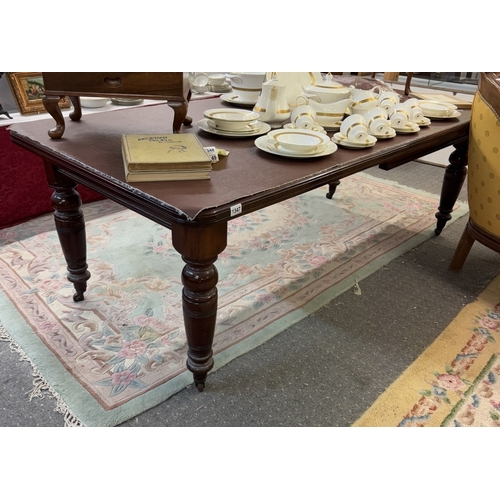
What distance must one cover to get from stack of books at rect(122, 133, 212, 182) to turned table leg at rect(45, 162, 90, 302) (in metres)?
0.42

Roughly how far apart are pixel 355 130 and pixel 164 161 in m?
0.72

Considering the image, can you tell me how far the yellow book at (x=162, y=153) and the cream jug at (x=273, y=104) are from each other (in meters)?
0.49

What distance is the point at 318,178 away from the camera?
1.36m

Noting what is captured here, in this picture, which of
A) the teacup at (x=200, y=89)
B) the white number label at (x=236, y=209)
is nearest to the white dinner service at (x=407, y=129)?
the white number label at (x=236, y=209)

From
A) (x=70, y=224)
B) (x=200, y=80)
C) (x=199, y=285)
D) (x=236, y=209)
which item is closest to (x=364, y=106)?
(x=200, y=80)

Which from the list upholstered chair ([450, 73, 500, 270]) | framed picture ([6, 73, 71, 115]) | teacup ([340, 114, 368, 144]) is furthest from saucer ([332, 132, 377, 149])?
framed picture ([6, 73, 71, 115])

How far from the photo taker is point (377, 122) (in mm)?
1714

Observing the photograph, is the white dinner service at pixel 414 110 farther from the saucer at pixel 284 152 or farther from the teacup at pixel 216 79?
the teacup at pixel 216 79

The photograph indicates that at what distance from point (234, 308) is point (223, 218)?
82 centimetres

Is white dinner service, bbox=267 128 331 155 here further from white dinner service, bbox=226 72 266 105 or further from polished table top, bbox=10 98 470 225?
white dinner service, bbox=226 72 266 105

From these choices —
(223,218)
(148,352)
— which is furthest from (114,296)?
(223,218)

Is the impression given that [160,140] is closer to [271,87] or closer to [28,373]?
[271,87]

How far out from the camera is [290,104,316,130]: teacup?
5.65 feet

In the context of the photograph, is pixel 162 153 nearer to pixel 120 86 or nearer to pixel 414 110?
pixel 120 86
